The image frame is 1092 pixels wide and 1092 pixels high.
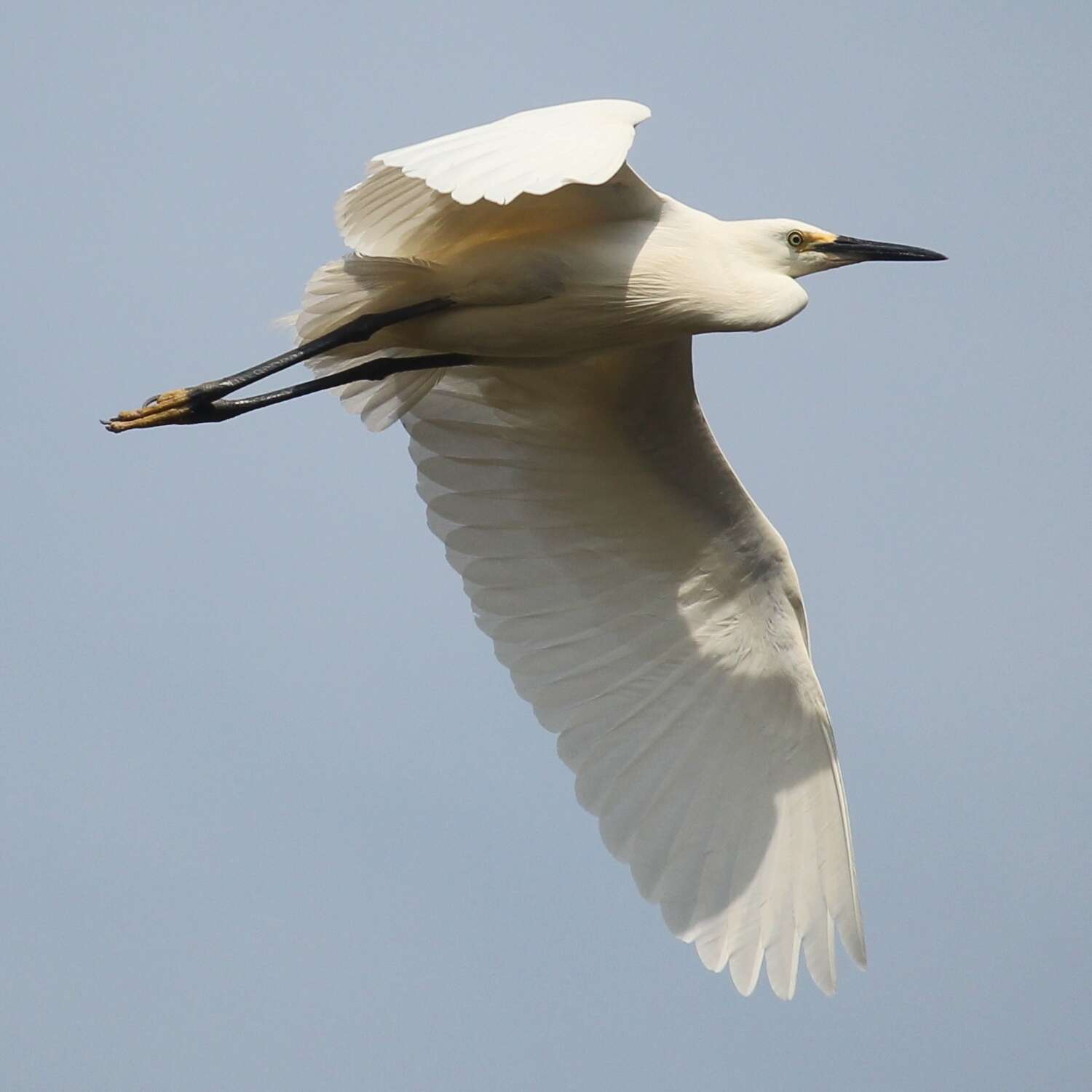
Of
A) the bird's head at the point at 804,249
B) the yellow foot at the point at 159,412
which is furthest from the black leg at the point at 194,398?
the bird's head at the point at 804,249

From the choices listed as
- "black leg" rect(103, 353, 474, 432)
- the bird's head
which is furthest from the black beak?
"black leg" rect(103, 353, 474, 432)

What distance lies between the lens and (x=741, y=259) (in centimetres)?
986

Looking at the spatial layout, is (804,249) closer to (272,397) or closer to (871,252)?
(871,252)

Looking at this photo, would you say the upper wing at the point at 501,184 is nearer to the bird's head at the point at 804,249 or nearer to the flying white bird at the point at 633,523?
the flying white bird at the point at 633,523

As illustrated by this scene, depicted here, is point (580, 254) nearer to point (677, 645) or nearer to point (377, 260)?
point (377, 260)

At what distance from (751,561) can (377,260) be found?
8.80ft

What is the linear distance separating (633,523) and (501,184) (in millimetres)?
3695

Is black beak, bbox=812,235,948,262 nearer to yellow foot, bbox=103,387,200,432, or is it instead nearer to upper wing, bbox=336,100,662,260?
upper wing, bbox=336,100,662,260

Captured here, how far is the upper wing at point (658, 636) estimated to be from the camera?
1055 cm

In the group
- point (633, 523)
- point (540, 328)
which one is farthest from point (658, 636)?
point (540, 328)

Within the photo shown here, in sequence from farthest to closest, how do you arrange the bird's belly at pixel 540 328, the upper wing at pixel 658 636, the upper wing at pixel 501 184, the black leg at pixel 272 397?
1. the upper wing at pixel 658 636
2. the black leg at pixel 272 397
3. the bird's belly at pixel 540 328
4. the upper wing at pixel 501 184

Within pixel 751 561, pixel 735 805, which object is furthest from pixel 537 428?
pixel 735 805

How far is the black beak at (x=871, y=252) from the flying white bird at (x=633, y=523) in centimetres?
1

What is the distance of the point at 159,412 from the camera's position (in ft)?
33.0
